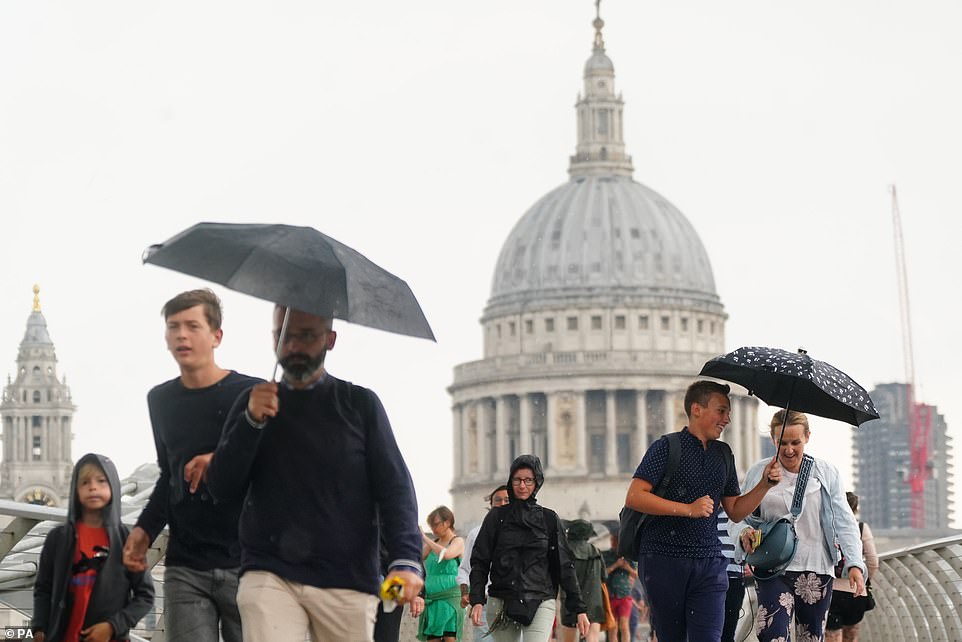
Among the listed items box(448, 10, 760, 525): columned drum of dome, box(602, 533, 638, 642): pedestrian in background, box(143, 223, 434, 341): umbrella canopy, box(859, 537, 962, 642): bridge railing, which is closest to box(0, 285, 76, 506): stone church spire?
box(448, 10, 760, 525): columned drum of dome

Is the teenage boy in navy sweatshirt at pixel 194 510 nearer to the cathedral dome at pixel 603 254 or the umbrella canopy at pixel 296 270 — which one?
the umbrella canopy at pixel 296 270

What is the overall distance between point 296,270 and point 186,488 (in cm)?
133

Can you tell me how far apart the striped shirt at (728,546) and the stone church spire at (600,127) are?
134 m

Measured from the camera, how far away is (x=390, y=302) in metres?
10.6

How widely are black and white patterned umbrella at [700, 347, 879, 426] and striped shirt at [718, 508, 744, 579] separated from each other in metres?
0.70

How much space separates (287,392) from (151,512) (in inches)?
41.4

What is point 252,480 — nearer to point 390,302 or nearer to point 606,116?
point 390,302

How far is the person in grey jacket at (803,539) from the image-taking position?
14930mm

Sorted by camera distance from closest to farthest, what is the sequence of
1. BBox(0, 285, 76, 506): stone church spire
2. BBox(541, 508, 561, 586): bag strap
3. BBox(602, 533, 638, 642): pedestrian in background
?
BBox(541, 508, 561, 586): bag strap < BBox(602, 533, 638, 642): pedestrian in background < BBox(0, 285, 76, 506): stone church spire

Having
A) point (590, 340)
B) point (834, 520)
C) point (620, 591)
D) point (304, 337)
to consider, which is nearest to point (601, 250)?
point (590, 340)

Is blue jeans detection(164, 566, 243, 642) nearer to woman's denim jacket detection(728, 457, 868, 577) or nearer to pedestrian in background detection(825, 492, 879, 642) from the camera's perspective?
woman's denim jacket detection(728, 457, 868, 577)

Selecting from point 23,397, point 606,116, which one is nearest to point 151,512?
point 606,116

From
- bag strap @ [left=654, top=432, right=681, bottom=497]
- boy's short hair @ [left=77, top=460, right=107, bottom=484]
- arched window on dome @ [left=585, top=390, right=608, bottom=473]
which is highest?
arched window on dome @ [left=585, top=390, right=608, bottom=473]

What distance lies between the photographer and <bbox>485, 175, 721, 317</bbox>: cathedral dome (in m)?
145
